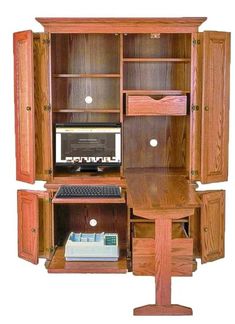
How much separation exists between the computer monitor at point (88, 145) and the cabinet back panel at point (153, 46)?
2.30 feet

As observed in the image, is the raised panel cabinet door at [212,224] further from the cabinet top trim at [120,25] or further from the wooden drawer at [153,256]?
the cabinet top trim at [120,25]

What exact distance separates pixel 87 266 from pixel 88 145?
3.71 feet

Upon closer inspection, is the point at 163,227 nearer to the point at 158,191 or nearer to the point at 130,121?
the point at 158,191

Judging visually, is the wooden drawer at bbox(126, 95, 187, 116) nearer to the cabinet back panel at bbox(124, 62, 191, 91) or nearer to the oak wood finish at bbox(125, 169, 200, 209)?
the cabinet back panel at bbox(124, 62, 191, 91)

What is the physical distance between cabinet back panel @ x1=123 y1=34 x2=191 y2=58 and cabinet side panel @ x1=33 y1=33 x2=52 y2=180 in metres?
0.82

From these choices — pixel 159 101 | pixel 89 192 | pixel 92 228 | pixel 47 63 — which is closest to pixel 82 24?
pixel 47 63

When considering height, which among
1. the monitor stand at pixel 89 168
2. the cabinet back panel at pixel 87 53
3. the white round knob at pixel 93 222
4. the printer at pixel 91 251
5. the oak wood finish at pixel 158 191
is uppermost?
the cabinet back panel at pixel 87 53

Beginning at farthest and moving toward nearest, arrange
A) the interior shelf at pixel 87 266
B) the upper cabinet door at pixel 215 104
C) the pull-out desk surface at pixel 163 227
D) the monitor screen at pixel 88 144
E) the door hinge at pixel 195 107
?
the monitor screen at pixel 88 144, the door hinge at pixel 195 107, the upper cabinet door at pixel 215 104, the interior shelf at pixel 87 266, the pull-out desk surface at pixel 163 227

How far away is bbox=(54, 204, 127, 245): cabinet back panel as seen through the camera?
5816 millimetres

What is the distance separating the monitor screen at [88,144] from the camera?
566cm

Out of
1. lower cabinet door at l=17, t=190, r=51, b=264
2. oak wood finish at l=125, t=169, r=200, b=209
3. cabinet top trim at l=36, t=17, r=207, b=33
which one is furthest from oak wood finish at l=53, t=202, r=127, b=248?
cabinet top trim at l=36, t=17, r=207, b=33

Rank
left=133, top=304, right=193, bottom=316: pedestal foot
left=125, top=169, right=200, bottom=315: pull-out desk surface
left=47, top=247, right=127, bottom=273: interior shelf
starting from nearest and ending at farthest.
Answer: left=125, top=169, right=200, bottom=315: pull-out desk surface, left=133, top=304, right=193, bottom=316: pedestal foot, left=47, top=247, right=127, bottom=273: interior shelf

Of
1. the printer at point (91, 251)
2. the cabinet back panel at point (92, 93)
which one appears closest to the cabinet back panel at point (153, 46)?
the cabinet back panel at point (92, 93)

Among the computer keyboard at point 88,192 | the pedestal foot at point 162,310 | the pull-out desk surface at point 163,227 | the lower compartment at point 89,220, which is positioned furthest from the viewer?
the lower compartment at point 89,220
